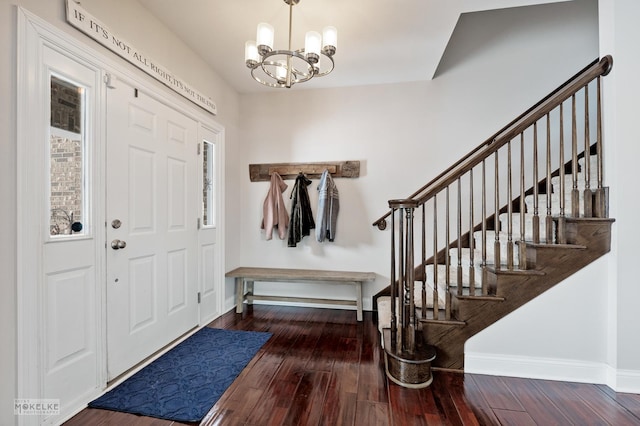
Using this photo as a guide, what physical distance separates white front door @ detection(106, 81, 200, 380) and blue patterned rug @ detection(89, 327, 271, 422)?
17 centimetres

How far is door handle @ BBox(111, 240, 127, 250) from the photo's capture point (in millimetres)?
1862

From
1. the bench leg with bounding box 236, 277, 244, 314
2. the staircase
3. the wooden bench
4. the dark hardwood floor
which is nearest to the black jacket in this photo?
the wooden bench

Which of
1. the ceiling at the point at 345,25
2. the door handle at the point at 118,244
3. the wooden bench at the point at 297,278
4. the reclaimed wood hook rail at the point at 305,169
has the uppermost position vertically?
the ceiling at the point at 345,25

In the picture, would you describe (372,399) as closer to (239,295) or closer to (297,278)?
(297,278)

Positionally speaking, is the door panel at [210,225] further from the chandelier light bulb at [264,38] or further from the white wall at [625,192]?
the white wall at [625,192]

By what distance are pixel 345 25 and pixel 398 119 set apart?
50.5 inches

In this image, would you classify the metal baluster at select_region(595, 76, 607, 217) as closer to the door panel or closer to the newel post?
the newel post

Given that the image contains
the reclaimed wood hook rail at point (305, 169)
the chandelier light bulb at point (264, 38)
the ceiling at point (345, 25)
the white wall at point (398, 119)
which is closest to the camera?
the chandelier light bulb at point (264, 38)

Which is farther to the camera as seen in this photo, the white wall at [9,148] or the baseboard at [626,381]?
the baseboard at [626,381]

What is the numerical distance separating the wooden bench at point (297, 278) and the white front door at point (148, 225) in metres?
0.57

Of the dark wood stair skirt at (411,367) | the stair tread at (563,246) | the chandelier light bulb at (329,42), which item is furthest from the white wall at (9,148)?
the stair tread at (563,246)

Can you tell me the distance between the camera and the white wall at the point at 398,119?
3.01 metres

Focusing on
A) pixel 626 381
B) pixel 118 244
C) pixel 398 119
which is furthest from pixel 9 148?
pixel 626 381

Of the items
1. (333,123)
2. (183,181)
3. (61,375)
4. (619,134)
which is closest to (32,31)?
(183,181)
